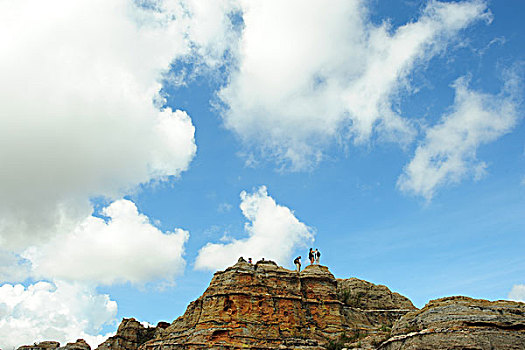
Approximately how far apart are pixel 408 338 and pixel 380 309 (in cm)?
3667

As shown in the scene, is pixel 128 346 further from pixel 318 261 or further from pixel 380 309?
pixel 380 309

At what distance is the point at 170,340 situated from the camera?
45.4 m

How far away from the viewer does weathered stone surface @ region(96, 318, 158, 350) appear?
2224 inches

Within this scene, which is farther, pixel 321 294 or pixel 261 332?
pixel 321 294

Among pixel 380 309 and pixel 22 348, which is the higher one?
pixel 380 309

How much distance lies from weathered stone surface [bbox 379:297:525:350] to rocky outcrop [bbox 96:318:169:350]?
4517 cm

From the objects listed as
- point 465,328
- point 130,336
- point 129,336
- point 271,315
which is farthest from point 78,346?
point 465,328

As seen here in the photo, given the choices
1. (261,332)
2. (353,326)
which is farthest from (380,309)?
(261,332)

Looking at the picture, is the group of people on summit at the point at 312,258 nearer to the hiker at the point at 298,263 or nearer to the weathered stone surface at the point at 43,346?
the hiker at the point at 298,263

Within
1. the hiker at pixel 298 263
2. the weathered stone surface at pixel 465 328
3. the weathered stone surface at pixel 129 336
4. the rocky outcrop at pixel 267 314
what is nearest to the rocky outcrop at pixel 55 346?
the weathered stone surface at pixel 129 336

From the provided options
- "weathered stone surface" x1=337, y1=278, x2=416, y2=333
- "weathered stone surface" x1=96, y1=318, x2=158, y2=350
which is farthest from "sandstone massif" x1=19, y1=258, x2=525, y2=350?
"weathered stone surface" x1=96, y1=318, x2=158, y2=350

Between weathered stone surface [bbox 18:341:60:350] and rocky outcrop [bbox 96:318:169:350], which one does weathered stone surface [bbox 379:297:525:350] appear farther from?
weathered stone surface [bbox 18:341:60:350]

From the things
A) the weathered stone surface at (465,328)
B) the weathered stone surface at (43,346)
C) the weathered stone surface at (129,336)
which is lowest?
the weathered stone surface at (465,328)

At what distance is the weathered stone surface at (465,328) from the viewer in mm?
17031
